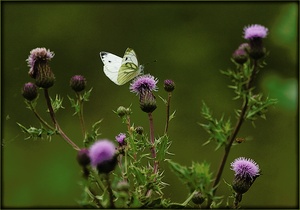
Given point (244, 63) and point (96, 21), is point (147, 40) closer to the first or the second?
point (96, 21)

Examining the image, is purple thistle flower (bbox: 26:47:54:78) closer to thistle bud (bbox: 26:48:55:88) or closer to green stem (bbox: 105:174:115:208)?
thistle bud (bbox: 26:48:55:88)

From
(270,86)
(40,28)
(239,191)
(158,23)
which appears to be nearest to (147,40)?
(158,23)

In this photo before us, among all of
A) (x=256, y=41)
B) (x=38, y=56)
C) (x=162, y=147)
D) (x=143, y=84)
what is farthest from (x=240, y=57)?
(x=38, y=56)

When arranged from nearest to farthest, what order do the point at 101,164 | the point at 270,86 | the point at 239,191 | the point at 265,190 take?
1. the point at 101,164
2. the point at 239,191
3. the point at 270,86
4. the point at 265,190

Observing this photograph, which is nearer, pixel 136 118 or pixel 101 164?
pixel 101 164

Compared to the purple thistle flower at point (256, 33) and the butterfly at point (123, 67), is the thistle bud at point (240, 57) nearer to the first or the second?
the purple thistle flower at point (256, 33)

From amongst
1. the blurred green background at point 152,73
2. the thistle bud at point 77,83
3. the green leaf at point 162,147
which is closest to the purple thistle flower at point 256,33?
the green leaf at point 162,147
